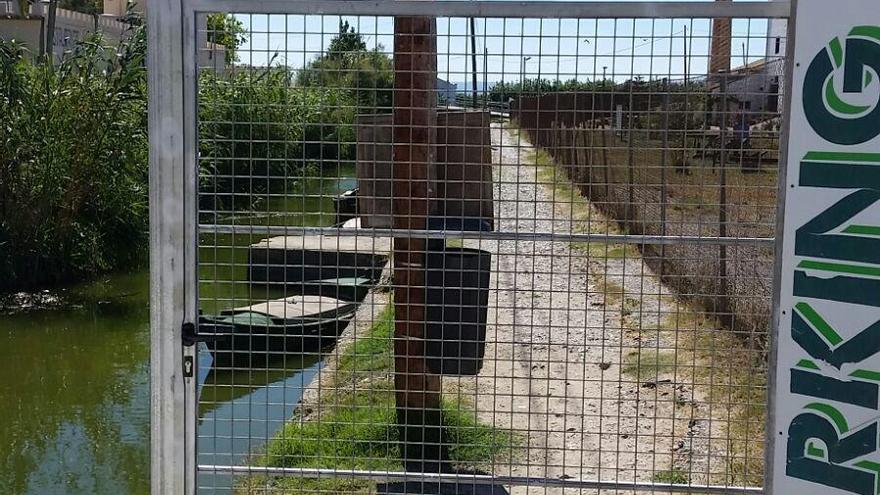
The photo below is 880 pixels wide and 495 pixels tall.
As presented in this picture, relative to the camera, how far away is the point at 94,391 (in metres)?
10.5

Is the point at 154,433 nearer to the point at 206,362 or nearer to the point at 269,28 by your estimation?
the point at 269,28

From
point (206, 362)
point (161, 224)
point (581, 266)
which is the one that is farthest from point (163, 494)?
point (581, 266)

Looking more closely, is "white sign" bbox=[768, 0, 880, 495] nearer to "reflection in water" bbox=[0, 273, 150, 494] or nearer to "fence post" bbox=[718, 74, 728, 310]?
"fence post" bbox=[718, 74, 728, 310]

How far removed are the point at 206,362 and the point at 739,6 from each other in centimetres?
680

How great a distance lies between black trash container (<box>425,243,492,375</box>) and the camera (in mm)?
3805

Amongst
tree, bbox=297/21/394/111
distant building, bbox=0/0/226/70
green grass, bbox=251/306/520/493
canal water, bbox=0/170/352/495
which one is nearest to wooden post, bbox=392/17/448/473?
green grass, bbox=251/306/520/493

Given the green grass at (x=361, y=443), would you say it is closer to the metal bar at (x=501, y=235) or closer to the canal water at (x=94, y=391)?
the canal water at (x=94, y=391)

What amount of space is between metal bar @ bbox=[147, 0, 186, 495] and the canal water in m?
1.77

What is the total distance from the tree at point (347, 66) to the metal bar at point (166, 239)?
1.60 feet

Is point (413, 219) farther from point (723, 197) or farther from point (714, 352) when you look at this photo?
point (714, 352)

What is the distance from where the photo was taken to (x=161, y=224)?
3.44 meters

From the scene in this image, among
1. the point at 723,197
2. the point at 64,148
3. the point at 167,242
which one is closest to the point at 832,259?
the point at 723,197

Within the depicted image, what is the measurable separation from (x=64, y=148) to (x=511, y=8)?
1215 centimetres

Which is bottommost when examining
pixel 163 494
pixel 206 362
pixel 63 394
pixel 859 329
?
pixel 63 394
